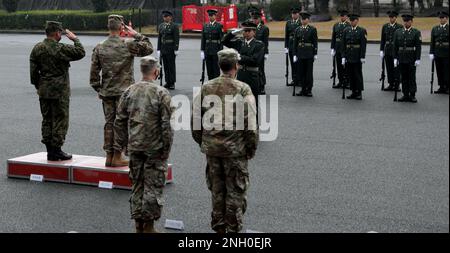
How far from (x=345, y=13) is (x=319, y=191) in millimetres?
10267

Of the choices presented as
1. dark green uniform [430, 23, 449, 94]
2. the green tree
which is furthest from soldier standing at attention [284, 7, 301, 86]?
the green tree

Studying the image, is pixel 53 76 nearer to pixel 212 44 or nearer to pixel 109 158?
pixel 109 158

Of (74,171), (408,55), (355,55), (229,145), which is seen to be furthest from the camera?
(355,55)

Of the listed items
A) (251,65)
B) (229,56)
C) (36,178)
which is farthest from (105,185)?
(251,65)

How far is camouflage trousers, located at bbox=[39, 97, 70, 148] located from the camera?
9.54 m

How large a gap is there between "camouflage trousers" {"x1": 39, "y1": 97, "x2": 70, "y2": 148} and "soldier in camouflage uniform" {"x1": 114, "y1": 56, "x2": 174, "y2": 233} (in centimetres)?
249

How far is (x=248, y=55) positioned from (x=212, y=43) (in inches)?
259

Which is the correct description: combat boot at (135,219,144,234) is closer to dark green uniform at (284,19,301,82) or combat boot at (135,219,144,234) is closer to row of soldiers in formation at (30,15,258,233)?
row of soldiers in formation at (30,15,258,233)

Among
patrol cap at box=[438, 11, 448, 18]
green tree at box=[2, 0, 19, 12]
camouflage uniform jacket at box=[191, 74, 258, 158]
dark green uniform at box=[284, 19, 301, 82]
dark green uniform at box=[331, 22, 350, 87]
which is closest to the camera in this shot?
camouflage uniform jacket at box=[191, 74, 258, 158]

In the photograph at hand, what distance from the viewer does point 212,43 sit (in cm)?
1894

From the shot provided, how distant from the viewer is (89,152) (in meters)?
11.4

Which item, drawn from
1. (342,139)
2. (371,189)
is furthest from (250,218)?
(342,139)

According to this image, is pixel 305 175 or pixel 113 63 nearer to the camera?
pixel 113 63

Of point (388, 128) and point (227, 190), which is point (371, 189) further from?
point (388, 128)
